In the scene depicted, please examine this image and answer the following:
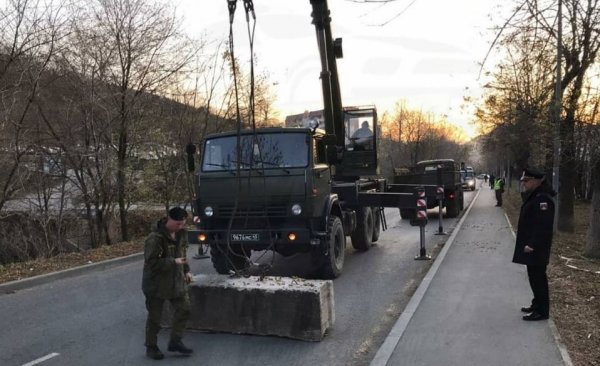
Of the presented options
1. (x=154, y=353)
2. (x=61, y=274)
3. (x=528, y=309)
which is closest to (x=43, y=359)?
(x=154, y=353)

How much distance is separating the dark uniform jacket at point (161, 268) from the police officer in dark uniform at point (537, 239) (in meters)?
3.92

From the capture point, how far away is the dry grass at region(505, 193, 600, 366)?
5121 mm

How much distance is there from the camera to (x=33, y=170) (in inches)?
522

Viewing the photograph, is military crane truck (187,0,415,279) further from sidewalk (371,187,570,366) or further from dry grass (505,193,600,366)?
dry grass (505,193,600,366)

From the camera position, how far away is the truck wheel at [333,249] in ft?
28.8

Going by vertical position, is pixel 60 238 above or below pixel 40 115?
below

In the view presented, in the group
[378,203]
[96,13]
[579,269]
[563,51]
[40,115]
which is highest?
[96,13]

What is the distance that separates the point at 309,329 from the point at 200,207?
388 cm

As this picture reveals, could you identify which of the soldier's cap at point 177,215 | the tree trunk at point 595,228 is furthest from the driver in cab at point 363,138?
the soldier's cap at point 177,215

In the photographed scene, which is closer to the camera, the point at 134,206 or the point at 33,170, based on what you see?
the point at 33,170

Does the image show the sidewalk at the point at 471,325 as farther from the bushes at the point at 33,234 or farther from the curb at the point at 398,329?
the bushes at the point at 33,234

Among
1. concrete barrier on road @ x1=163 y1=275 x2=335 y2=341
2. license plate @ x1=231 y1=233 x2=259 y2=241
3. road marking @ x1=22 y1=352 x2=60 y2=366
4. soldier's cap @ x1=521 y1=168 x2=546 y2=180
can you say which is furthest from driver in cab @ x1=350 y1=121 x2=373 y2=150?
road marking @ x1=22 y1=352 x2=60 y2=366

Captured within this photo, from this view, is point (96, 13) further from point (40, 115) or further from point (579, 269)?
point (579, 269)

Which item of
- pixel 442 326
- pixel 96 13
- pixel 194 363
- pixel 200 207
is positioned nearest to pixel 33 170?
pixel 96 13
